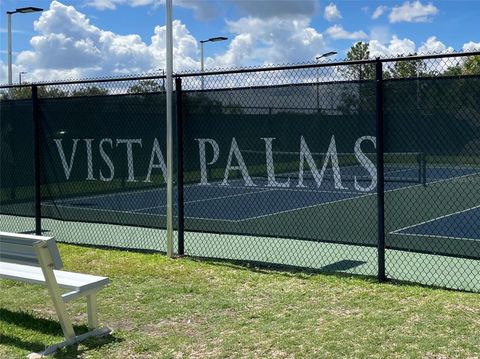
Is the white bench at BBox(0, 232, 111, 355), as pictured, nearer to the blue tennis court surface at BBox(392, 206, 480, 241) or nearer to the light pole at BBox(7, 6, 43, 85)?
the blue tennis court surface at BBox(392, 206, 480, 241)

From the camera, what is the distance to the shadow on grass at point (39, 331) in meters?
4.65

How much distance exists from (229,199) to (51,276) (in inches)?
342

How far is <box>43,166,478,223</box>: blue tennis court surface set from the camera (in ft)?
25.4

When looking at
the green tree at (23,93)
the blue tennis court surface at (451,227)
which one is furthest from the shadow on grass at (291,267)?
the green tree at (23,93)

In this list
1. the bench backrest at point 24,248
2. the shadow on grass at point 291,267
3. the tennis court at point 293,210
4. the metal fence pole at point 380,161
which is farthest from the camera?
the tennis court at point 293,210

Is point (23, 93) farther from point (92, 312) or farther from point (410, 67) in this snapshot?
point (92, 312)

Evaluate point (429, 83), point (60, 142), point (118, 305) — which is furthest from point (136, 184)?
point (429, 83)

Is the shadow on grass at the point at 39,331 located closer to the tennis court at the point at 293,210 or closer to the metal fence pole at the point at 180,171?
the metal fence pole at the point at 180,171

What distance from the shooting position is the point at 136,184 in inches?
363

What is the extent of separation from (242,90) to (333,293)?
2929mm

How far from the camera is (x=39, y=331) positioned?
201 inches

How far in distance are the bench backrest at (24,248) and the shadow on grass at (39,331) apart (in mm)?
629

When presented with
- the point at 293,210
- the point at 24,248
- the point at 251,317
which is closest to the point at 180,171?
the point at 251,317

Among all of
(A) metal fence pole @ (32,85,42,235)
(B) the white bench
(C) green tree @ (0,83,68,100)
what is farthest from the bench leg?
(C) green tree @ (0,83,68,100)
